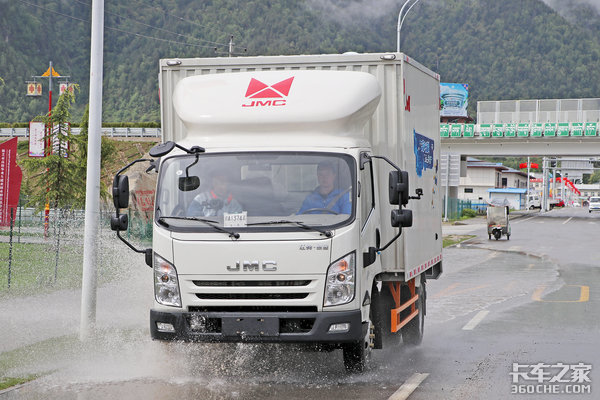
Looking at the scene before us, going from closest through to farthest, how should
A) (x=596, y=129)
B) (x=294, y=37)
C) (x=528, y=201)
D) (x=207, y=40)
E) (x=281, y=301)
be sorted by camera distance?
(x=281, y=301) → (x=596, y=129) → (x=528, y=201) → (x=207, y=40) → (x=294, y=37)

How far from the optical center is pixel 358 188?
814 cm

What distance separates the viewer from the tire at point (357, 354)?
8273 millimetres

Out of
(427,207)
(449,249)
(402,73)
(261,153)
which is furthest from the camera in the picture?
(449,249)

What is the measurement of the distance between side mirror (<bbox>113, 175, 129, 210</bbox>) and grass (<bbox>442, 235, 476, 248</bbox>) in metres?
26.9

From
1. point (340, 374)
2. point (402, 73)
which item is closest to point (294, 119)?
point (402, 73)

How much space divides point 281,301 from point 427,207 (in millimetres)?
3687

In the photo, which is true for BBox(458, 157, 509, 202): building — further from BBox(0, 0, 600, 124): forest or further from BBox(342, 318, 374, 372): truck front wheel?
BBox(342, 318, 374, 372): truck front wheel

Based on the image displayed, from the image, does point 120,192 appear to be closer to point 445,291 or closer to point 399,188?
point 399,188

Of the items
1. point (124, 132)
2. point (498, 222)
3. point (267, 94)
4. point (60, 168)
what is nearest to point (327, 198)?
point (267, 94)

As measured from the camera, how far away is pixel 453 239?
39.2 m

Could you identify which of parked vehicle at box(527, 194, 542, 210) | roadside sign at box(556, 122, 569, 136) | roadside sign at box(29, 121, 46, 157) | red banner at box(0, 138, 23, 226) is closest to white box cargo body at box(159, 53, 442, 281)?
red banner at box(0, 138, 23, 226)

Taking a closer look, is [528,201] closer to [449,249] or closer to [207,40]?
[207,40]

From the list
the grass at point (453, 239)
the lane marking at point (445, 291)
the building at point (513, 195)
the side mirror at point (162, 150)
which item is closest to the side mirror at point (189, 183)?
the side mirror at point (162, 150)

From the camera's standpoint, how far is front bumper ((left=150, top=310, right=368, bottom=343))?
770cm
